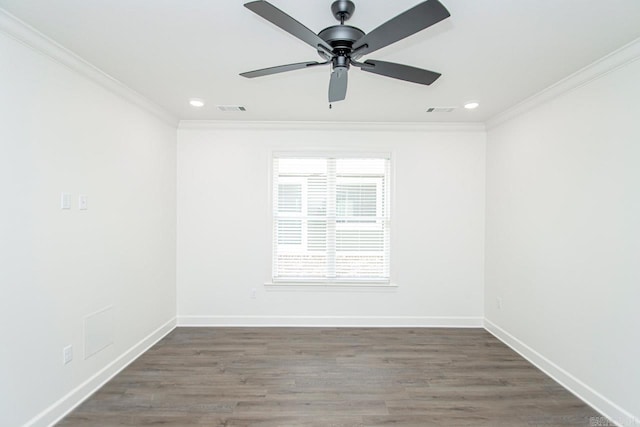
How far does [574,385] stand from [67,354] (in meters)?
4.01

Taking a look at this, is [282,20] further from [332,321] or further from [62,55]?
[332,321]

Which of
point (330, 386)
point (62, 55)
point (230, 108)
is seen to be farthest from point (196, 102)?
point (330, 386)

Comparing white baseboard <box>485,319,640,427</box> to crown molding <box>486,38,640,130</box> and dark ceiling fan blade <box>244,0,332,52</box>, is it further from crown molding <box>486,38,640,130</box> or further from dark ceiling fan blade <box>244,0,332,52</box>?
dark ceiling fan blade <box>244,0,332,52</box>

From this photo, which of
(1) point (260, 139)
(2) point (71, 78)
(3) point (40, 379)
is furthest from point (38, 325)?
(1) point (260, 139)

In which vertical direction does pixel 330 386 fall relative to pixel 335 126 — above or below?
below

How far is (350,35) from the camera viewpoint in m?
1.69

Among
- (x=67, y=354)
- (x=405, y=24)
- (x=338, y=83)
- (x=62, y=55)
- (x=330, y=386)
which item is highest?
(x=62, y=55)

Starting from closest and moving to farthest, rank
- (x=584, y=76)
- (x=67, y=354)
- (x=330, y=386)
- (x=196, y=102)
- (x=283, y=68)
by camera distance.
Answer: (x=283, y=68) → (x=67, y=354) → (x=584, y=76) → (x=330, y=386) → (x=196, y=102)

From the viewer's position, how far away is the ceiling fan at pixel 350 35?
4.62 feet

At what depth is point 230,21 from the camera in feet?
6.33

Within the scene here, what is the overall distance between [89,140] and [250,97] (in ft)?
4.74

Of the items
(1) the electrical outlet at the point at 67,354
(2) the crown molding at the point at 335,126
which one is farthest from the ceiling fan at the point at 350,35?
(1) the electrical outlet at the point at 67,354

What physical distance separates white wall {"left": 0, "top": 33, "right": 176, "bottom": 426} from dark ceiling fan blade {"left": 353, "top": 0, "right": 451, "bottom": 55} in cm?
214

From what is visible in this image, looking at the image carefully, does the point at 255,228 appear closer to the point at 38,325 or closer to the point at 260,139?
the point at 260,139
